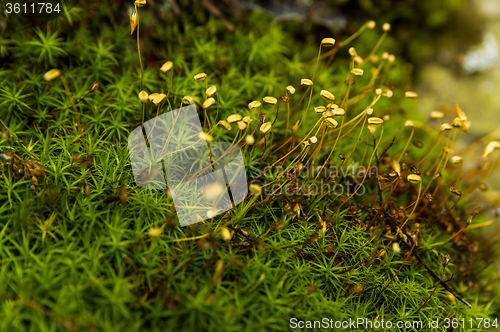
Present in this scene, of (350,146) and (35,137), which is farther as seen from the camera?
(350,146)

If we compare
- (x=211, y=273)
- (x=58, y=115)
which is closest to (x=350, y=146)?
(x=211, y=273)

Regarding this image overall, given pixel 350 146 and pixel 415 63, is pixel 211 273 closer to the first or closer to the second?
pixel 350 146

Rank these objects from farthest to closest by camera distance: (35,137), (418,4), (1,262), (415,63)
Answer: (415,63) < (418,4) < (35,137) < (1,262)

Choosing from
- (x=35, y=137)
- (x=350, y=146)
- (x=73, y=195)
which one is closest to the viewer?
(x=73, y=195)

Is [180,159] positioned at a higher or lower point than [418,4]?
lower

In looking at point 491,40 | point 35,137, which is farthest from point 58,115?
point 491,40

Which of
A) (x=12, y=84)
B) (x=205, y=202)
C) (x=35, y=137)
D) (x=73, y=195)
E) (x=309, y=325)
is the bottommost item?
(x=309, y=325)

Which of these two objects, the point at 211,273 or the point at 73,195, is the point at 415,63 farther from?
the point at 73,195
